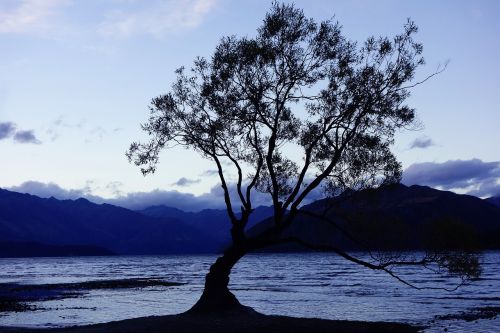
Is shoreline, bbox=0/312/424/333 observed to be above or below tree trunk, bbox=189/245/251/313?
below

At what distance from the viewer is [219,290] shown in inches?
1437

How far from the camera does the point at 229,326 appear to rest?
32.0 m

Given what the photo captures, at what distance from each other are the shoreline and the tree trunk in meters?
0.79

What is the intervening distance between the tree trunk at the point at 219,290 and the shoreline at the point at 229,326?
0.79 m

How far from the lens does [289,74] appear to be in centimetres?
3522

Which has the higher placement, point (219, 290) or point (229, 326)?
point (219, 290)

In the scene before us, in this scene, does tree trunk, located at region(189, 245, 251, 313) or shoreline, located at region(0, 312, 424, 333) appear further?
tree trunk, located at region(189, 245, 251, 313)

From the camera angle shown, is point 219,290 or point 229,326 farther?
point 219,290

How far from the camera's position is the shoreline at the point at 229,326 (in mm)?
31688

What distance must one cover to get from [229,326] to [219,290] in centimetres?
467

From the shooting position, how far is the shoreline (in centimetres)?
3169

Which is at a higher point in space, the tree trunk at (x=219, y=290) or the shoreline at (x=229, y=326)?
the tree trunk at (x=219, y=290)

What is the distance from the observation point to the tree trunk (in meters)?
36.1

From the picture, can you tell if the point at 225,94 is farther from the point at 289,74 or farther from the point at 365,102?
the point at 365,102
